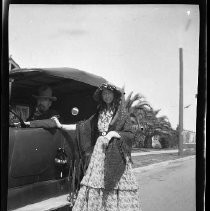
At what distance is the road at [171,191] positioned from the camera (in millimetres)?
2541

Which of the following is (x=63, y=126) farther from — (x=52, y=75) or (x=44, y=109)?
(x=52, y=75)

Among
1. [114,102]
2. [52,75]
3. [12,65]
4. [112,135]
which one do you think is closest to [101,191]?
[112,135]

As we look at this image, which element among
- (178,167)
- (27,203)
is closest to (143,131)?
(178,167)

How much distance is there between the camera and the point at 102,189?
255cm

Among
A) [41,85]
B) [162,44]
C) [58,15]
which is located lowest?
[41,85]

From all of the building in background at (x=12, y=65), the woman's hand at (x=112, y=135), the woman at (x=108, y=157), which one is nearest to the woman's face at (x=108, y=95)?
the woman at (x=108, y=157)

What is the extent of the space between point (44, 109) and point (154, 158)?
937mm

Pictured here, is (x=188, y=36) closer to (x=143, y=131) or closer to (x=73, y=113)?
(x=143, y=131)

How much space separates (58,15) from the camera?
2516 millimetres

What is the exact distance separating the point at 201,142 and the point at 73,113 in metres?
1.00

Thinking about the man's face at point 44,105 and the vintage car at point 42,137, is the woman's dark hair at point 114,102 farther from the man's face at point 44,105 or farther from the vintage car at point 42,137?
the man's face at point 44,105

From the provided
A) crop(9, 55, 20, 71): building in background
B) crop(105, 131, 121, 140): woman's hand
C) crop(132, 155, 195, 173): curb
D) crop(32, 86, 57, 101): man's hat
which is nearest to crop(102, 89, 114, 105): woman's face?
crop(105, 131, 121, 140): woman's hand

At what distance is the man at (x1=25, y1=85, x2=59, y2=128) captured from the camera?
98.7 inches

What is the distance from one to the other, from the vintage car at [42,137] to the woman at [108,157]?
0.27 feet
